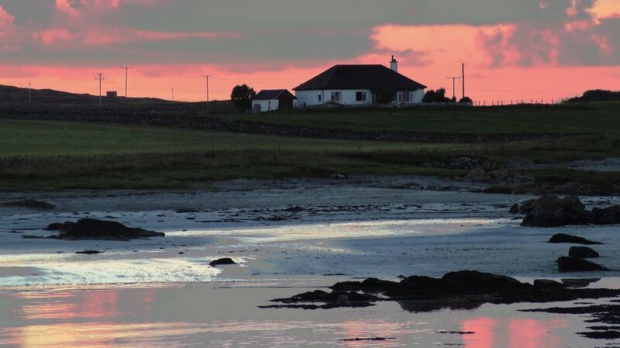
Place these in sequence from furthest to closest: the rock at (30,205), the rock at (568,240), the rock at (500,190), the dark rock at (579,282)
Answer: the rock at (500,190), the rock at (30,205), the rock at (568,240), the dark rock at (579,282)

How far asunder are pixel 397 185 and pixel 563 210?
1684 centimetres

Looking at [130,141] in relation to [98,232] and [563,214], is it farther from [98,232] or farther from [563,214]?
[98,232]

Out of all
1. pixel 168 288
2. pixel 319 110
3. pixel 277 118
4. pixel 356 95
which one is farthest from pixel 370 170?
pixel 356 95

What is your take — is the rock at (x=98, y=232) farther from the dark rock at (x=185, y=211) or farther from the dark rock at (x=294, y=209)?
the dark rock at (x=294, y=209)

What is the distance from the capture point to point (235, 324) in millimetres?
18875

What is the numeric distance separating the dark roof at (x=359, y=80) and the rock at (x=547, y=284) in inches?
4352

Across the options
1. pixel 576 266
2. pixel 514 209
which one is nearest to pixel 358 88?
pixel 514 209

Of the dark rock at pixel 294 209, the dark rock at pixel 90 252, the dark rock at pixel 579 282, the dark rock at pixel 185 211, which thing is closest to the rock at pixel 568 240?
the dark rock at pixel 579 282

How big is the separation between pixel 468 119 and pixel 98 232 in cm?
8438

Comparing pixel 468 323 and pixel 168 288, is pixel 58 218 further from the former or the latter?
pixel 468 323

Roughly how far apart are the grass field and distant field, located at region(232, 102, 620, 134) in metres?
0.17

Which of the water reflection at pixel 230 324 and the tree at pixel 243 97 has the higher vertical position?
the tree at pixel 243 97

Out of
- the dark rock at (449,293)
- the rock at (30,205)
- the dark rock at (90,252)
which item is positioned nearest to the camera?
the dark rock at (449,293)

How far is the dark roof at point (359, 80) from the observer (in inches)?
5261
